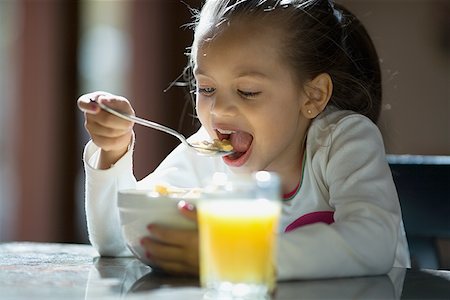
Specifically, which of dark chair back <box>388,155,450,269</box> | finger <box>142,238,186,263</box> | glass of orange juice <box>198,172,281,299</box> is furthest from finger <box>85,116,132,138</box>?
dark chair back <box>388,155,450,269</box>

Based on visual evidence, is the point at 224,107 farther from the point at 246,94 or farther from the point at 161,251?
the point at 161,251

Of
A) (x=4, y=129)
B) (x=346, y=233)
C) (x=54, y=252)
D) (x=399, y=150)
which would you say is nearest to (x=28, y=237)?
(x=4, y=129)

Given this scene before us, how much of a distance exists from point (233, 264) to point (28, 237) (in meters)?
3.58

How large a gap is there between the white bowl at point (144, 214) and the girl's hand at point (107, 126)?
0.18 meters

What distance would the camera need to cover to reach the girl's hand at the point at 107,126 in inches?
47.0

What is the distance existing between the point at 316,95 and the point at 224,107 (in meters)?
0.19

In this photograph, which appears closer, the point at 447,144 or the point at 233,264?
the point at 233,264

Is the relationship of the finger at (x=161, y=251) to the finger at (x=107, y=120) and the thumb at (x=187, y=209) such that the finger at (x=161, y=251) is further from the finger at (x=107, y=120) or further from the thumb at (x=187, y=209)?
the finger at (x=107, y=120)

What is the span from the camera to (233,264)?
0.85 metres

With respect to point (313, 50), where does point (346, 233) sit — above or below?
below

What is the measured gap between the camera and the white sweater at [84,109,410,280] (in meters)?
1.03

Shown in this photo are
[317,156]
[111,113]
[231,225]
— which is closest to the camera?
[231,225]

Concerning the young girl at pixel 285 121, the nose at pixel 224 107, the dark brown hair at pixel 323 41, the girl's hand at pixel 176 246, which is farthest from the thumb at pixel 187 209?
the dark brown hair at pixel 323 41

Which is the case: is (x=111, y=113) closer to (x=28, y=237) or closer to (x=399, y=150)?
(x=399, y=150)
